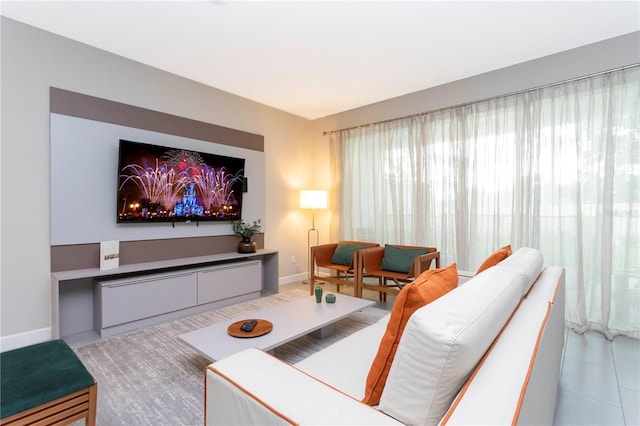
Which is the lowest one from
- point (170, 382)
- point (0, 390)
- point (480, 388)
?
point (170, 382)

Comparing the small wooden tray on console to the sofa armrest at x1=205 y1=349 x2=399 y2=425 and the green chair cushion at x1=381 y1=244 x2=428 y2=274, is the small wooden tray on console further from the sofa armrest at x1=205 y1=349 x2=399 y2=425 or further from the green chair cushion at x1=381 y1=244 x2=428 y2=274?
the green chair cushion at x1=381 y1=244 x2=428 y2=274

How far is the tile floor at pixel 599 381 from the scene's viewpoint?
1.79m

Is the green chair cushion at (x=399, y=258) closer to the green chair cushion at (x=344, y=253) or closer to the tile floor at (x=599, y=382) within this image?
the green chair cushion at (x=344, y=253)

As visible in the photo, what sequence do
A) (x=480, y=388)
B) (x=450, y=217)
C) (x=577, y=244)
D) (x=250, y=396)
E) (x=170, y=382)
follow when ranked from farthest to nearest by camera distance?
(x=450, y=217), (x=577, y=244), (x=170, y=382), (x=250, y=396), (x=480, y=388)

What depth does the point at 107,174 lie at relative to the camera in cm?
315

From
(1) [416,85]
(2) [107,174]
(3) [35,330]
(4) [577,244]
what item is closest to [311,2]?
(1) [416,85]

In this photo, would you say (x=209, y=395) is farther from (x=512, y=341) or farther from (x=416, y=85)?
(x=416, y=85)

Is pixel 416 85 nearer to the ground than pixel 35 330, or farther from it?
farther from it

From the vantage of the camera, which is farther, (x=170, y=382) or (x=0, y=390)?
(x=170, y=382)

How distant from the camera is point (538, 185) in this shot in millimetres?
3295

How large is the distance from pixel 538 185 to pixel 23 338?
518cm

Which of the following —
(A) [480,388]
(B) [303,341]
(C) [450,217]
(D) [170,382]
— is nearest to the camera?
(A) [480,388]

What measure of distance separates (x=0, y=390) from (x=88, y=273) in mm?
1757

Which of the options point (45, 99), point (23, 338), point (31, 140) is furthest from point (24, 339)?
point (45, 99)
